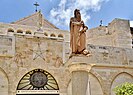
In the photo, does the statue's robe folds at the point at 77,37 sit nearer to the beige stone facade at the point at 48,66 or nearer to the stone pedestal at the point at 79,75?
the stone pedestal at the point at 79,75

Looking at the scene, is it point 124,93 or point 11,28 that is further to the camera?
point 11,28

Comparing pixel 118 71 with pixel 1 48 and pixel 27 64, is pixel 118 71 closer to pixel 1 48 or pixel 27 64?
pixel 27 64

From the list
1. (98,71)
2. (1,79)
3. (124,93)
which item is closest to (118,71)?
(98,71)

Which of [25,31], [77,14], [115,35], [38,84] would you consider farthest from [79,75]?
[25,31]

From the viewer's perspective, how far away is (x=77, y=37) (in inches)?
394

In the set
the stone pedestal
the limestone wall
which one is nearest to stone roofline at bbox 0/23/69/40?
the limestone wall

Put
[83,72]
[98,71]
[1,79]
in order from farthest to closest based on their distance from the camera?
[98,71] < [1,79] < [83,72]

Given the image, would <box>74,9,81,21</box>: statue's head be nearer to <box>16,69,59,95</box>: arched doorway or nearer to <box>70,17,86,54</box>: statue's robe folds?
<box>70,17,86,54</box>: statue's robe folds

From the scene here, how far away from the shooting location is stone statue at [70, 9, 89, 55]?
391 inches

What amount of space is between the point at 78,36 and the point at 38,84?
6218 mm

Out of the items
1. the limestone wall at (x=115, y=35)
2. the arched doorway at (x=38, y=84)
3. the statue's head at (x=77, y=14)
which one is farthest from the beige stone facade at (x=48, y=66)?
the limestone wall at (x=115, y=35)

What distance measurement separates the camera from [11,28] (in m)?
22.2

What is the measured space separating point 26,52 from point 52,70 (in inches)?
69.1

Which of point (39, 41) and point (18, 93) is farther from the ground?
point (39, 41)
